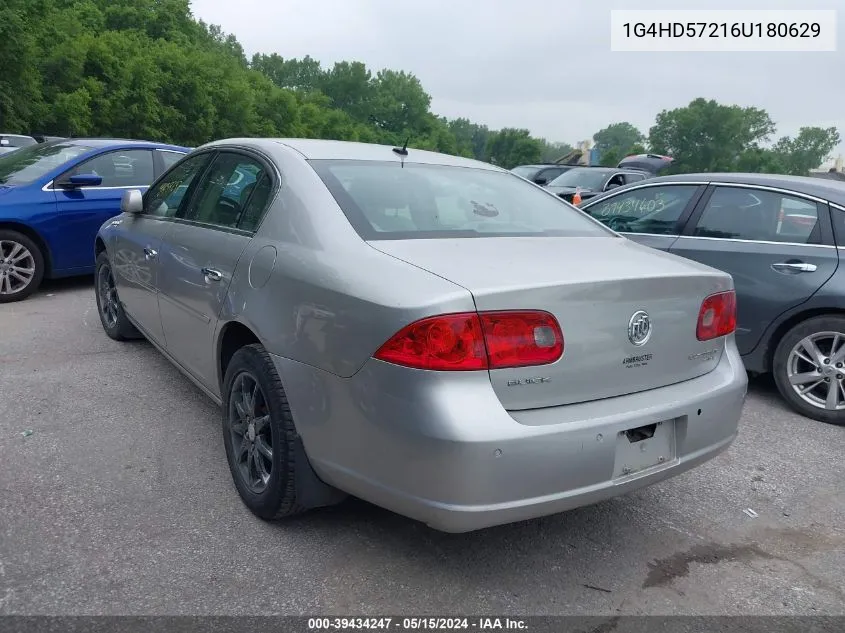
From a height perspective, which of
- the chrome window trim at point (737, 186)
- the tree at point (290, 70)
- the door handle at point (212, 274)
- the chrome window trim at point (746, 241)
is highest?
the tree at point (290, 70)

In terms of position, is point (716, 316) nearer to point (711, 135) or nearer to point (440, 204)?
point (440, 204)

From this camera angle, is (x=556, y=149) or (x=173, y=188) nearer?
(x=173, y=188)

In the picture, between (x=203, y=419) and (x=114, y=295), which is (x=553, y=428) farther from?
(x=114, y=295)

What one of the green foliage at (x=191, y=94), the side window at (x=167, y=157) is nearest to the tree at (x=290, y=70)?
the green foliage at (x=191, y=94)

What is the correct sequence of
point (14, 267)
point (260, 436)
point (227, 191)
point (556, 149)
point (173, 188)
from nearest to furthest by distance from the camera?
1. point (260, 436)
2. point (227, 191)
3. point (173, 188)
4. point (14, 267)
5. point (556, 149)

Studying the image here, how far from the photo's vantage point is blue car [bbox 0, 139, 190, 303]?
21.4 feet

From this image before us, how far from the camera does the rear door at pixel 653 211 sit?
516 centimetres

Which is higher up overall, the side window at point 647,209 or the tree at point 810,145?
the tree at point 810,145

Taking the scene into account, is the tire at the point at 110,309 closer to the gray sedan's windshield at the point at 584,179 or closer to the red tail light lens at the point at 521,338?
the red tail light lens at the point at 521,338

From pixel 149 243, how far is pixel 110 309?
152 cm

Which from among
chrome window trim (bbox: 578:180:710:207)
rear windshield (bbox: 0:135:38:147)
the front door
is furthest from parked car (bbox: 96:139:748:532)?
rear windshield (bbox: 0:135:38:147)

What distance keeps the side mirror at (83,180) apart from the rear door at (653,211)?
15.5 ft

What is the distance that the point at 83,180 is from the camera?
672 centimetres

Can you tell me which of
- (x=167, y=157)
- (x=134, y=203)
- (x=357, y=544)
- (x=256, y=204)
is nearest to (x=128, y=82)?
(x=167, y=157)
